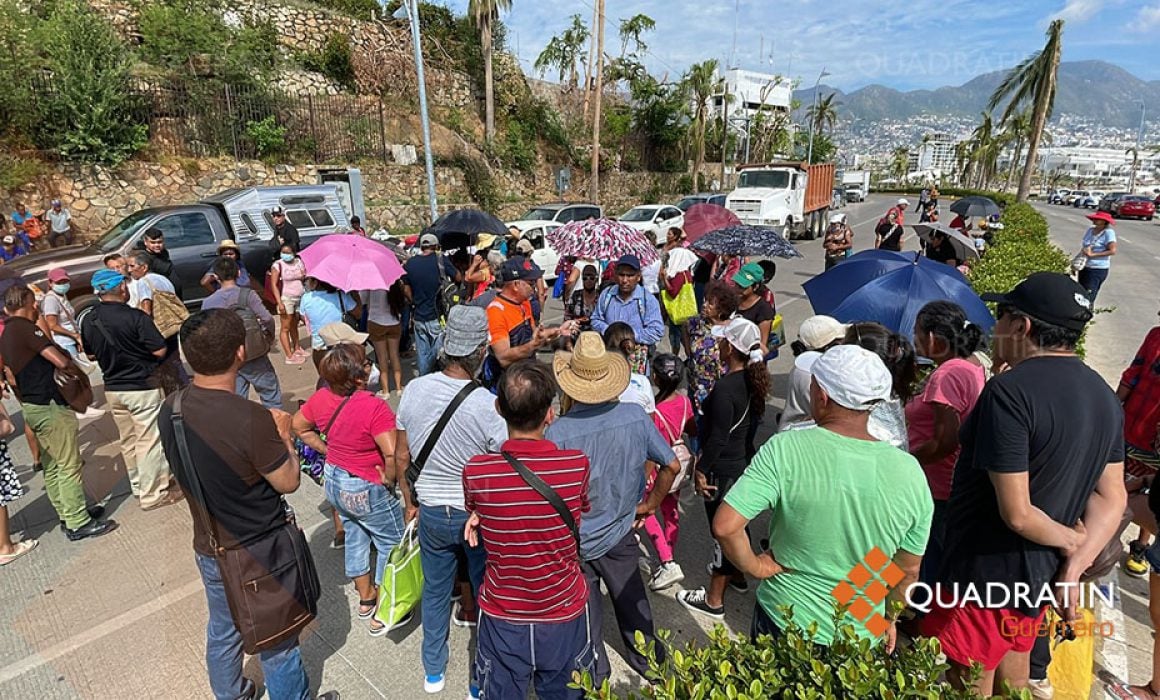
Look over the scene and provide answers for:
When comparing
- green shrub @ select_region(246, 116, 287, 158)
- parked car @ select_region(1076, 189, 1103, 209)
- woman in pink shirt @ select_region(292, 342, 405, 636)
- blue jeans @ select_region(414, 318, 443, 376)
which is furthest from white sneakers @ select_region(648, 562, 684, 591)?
parked car @ select_region(1076, 189, 1103, 209)

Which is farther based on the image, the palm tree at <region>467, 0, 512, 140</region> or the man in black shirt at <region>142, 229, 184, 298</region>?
the palm tree at <region>467, 0, 512, 140</region>

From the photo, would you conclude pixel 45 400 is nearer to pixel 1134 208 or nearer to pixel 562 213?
pixel 562 213

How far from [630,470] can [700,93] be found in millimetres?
36722

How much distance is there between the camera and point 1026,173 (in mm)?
25016

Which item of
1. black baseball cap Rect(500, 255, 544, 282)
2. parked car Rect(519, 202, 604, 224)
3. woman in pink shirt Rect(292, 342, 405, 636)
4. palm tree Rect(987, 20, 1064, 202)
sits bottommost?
woman in pink shirt Rect(292, 342, 405, 636)

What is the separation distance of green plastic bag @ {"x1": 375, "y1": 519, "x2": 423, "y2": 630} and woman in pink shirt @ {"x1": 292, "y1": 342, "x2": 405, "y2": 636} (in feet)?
0.61

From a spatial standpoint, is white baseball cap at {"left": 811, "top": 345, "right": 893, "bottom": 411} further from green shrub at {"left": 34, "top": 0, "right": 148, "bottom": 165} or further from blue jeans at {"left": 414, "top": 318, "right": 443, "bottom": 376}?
green shrub at {"left": 34, "top": 0, "right": 148, "bottom": 165}

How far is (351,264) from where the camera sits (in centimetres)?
567

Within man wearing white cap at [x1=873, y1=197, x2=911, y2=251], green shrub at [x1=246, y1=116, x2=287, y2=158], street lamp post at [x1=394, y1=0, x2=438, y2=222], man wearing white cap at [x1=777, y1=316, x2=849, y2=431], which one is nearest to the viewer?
man wearing white cap at [x1=777, y1=316, x2=849, y2=431]

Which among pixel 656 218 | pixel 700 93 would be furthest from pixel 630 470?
pixel 700 93

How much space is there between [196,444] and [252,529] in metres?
0.41

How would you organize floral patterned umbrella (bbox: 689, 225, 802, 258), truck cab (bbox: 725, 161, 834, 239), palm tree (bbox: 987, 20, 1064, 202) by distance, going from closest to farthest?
floral patterned umbrella (bbox: 689, 225, 802, 258)
truck cab (bbox: 725, 161, 834, 239)
palm tree (bbox: 987, 20, 1064, 202)

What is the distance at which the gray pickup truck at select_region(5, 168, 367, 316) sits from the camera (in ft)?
26.9

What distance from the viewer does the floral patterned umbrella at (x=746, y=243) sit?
21.1 ft
